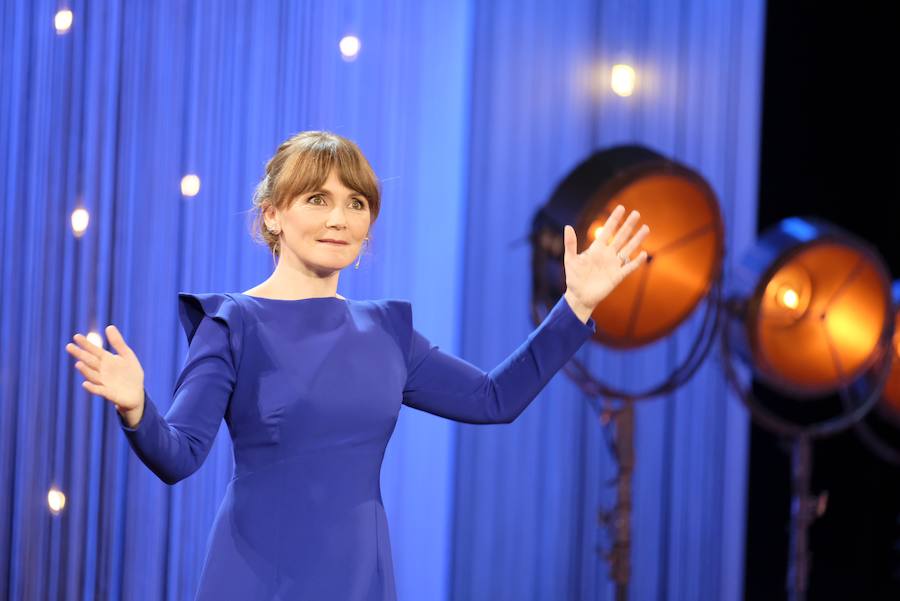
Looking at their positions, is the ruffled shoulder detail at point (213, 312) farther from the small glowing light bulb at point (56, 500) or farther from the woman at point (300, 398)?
the small glowing light bulb at point (56, 500)

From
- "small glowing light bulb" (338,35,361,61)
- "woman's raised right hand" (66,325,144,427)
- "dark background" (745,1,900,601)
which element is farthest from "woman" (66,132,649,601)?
"dark background" (745,1,900,601)

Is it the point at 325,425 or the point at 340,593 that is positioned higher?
the point at 325,425

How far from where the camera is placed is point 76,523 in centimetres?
249

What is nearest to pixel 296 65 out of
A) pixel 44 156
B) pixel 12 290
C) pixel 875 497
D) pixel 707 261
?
pixel 44 156

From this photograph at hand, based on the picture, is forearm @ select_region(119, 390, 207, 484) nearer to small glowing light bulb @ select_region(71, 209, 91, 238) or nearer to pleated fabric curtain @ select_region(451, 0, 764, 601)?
small glowing light bulb @ select_region(71, 209, 91, 238)

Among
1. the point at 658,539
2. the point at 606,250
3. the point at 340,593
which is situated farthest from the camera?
the point at 658,539

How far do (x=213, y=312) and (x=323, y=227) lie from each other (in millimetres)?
204

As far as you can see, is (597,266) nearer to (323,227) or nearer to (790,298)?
(323,227)

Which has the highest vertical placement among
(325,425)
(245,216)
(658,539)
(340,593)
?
(245,216)

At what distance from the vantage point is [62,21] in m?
2.51

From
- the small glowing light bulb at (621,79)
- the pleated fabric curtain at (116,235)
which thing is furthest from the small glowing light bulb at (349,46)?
the small glowing light bulb at (621,79)

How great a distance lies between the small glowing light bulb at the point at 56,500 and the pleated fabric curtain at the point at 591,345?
4.10ft

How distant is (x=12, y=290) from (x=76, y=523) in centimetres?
57

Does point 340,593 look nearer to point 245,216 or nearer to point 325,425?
point 325,425
